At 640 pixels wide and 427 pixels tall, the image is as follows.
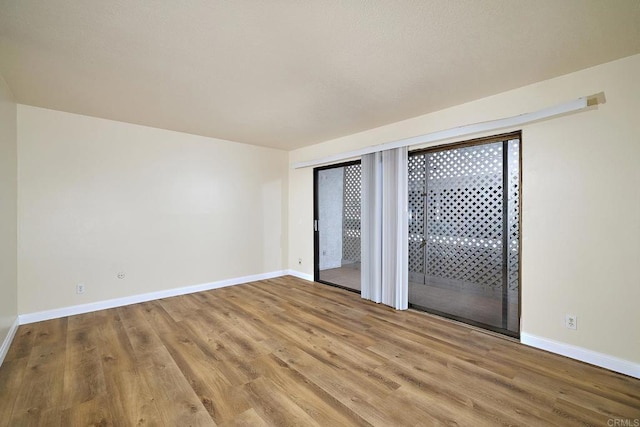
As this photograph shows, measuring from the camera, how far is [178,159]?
4117 mm

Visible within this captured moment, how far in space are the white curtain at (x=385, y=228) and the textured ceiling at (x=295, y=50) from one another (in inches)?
31.9

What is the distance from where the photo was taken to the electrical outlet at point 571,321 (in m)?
2.32

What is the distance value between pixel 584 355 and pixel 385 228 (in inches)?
84.3

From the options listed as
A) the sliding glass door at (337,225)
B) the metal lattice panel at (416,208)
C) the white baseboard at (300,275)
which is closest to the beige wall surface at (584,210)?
the metal lattice panel at (416,208)

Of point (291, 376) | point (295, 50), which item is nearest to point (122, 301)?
point (291, 376)

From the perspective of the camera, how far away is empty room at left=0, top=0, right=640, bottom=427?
171 cm

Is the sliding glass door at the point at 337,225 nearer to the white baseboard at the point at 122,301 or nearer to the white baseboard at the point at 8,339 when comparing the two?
the white baseboard at the point at 122,301

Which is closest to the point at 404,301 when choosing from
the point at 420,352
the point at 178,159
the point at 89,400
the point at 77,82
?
the point at 420,352

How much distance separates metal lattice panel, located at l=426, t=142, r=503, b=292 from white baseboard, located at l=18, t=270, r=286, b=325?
316 cm

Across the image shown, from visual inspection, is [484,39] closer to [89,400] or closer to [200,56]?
[200,56]

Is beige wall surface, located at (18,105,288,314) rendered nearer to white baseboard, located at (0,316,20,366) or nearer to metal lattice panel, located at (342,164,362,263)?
white baseboard, located at (0,316,20,366)

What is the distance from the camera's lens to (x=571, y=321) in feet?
7.69

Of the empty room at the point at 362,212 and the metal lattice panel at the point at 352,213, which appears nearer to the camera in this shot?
the empty room at the point at 362,212

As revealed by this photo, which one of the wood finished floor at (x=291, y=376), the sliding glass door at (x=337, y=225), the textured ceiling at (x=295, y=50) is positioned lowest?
the wood finished floor at (x=291, y=376)
